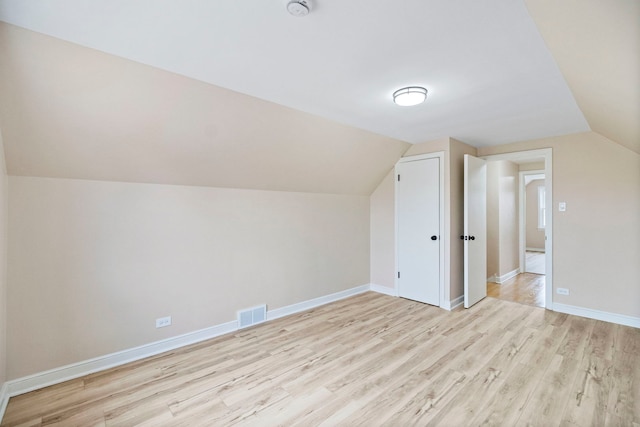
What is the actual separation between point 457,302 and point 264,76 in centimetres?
370

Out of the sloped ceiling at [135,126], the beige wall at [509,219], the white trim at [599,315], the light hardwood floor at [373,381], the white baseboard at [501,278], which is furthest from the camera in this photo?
the beige wall at [509,219]

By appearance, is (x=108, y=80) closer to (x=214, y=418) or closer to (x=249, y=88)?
(x=249, y=88)

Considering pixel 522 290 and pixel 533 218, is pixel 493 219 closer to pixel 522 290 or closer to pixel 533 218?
pixel 522 290

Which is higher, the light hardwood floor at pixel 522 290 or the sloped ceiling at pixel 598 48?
the sloped ceiling at pixel 598 48

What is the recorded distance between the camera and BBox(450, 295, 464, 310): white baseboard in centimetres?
381

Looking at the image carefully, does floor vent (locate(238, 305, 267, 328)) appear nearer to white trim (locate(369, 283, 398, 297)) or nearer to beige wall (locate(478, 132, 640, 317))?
white trim (locate(369, 283, 398, 297))

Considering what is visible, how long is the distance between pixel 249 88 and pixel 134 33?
0.84 meters

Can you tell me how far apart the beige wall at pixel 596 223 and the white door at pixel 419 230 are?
1.47 metres

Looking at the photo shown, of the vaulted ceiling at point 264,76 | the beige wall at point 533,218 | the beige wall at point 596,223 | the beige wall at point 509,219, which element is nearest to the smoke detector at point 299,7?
the vaulted ceiling at point 264,76

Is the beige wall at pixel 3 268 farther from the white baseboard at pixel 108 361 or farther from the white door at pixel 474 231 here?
the white door at pixel 474 231

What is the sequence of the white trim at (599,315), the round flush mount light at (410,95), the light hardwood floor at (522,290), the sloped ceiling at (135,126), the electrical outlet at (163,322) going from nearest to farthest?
the sloped ceiling at (135,126) < the round flush mount light at (410,95) < the electrical outlet at (163,322) < the white trim at (599,315) < the light hardwood floor at (522,290)

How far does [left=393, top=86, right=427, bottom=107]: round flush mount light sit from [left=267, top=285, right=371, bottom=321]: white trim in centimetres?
274

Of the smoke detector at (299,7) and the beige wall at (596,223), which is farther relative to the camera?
the beige wall at (596,223)

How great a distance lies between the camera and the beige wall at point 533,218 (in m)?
8.91
